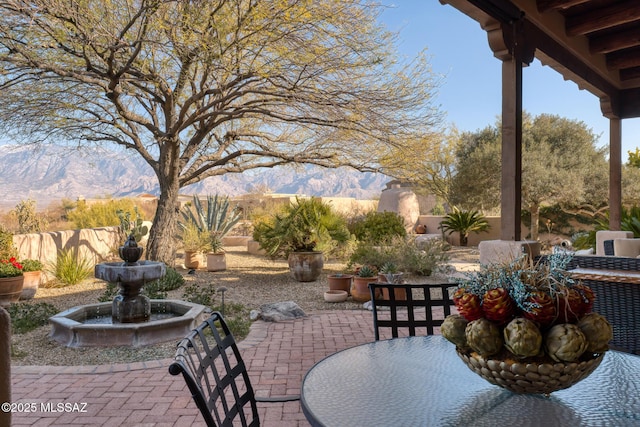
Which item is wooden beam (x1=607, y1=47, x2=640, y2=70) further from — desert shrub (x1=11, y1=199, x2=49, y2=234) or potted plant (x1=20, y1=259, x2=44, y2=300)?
desert shrub (x1=11, y1=199, x2=49, y2=234)

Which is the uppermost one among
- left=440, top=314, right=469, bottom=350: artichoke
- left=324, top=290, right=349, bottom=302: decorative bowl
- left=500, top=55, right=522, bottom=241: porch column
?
left=500, top=55, right=522, bottom=241: porch column

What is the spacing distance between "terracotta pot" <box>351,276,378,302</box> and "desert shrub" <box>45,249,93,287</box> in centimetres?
427

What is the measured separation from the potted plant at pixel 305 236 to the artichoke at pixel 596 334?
6.32 m

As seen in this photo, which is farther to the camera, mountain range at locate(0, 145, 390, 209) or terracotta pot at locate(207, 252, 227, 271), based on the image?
mountain range at locate(0, 145, 390, 209)

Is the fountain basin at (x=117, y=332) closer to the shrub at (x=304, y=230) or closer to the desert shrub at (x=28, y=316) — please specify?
the desert shrub at (x=28, y=316)

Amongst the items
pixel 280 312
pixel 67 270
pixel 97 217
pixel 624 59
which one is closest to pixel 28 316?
pixel 67 270

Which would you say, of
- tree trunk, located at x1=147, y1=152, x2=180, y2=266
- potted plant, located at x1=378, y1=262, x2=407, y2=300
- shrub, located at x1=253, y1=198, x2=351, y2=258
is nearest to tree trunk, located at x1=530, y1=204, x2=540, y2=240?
shrub, located at x1=253, y1=198, x2=351, y2=258

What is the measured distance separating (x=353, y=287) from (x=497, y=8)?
3.52 metres

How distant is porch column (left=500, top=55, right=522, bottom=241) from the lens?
433cm

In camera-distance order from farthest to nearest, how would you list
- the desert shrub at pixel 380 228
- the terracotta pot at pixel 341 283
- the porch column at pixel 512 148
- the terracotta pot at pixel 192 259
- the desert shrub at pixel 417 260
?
the desert shrub at pixel 380 228 → the terracotta pot at pixel 192 259 → the desert shrub at pixel 417 260 → the terracotta pot at pixel 341 283 → the porch column at pixel 512 148

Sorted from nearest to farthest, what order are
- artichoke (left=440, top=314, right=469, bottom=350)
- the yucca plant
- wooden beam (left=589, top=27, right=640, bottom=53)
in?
artichoke (left=440, top=314, right=469, bottom=350) → wooden beam (left=589, top=27, right=640, bottom=53) → the yucca plant

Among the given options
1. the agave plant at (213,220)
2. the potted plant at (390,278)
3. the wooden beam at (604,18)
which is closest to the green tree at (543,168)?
the agave plant at (213,220)

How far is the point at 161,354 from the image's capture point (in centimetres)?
383

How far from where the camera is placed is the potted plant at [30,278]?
20.3ft
